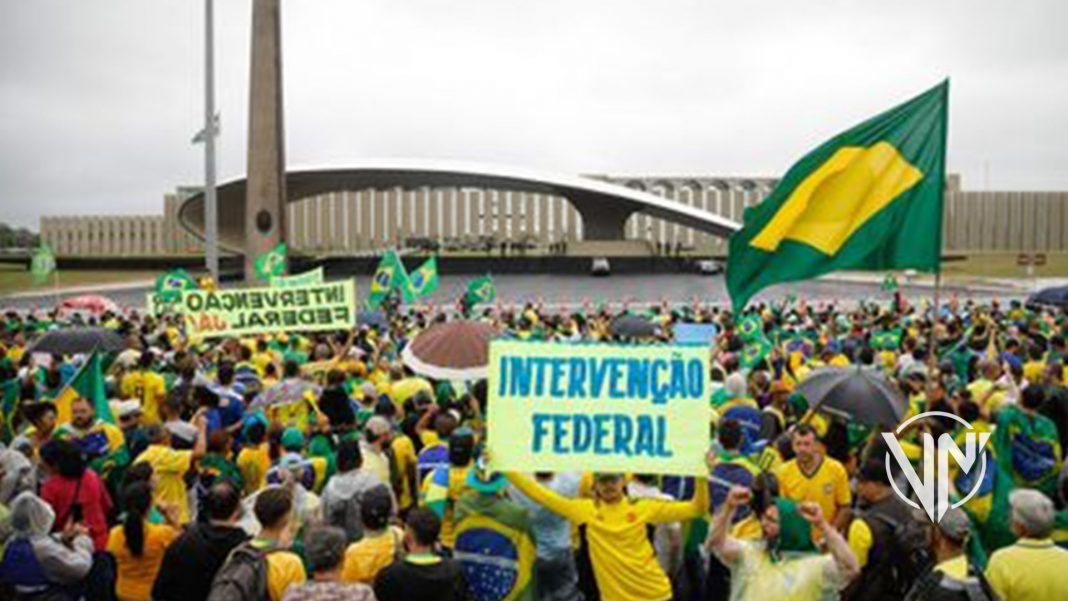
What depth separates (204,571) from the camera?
12.8ft

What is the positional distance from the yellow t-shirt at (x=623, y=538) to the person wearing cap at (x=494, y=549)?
133mm

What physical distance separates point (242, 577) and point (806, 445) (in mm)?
2558

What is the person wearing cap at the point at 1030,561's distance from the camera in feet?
11.9

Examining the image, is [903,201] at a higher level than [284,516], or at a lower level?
higher

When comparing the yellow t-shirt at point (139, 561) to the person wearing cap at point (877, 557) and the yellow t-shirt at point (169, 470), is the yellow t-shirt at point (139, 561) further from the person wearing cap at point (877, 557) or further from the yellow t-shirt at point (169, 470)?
the person wearing cap at point (877, 557)

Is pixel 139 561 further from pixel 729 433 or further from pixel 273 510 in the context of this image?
pixel 729 433

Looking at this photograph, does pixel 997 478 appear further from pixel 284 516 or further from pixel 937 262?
pixel 284 516

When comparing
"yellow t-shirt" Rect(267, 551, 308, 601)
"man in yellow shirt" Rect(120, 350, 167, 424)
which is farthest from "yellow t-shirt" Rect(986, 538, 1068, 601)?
"man in yellow shirt" Rect(120, 350, 167, 424)

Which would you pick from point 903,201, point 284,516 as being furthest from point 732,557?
point 903,201

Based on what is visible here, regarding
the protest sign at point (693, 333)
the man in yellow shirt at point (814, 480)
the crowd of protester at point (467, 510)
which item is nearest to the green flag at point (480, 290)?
the protest sign at point (693, 333)

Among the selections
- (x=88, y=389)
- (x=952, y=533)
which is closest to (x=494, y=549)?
(x=952, y=533)

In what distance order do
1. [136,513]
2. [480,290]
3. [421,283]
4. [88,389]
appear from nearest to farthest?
[136,513], [88,389], [421,283], [480,290]

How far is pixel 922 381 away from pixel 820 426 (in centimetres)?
203

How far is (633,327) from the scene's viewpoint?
1275cm
